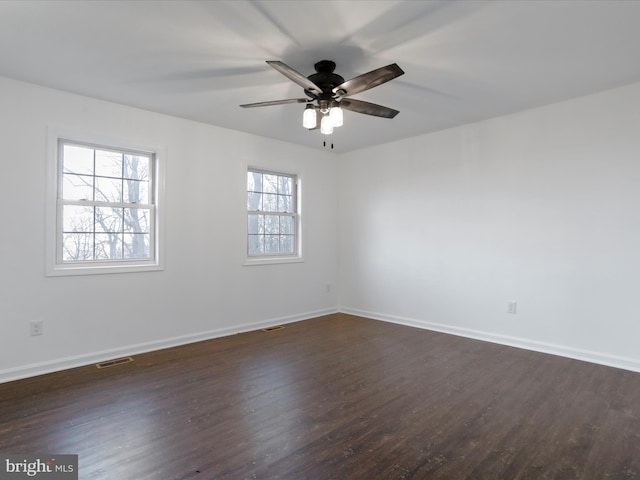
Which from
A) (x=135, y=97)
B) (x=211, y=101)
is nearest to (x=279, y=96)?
(x=211, y=101)

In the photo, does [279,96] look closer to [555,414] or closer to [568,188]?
[568,188]

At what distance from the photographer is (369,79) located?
89.8 inches

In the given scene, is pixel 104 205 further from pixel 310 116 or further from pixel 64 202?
pixel 310 116

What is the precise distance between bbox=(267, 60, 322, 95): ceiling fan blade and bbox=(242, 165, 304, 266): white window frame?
2.14 metres

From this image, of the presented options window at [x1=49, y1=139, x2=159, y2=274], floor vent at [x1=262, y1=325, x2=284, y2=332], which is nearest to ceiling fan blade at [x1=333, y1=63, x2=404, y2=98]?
window at [x1=49, y1=139, x2=159, y2=274]

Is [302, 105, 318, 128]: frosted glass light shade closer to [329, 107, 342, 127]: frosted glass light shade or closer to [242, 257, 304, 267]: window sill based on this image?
[329, 107, 342, 127]: frosted glass light shade

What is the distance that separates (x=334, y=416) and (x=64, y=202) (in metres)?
3.03

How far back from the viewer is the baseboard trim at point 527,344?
10.3 ft

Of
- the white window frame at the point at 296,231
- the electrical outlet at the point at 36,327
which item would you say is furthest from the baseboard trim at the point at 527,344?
A: the electrical outlet at the point at 36,327

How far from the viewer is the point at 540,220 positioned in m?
3.61

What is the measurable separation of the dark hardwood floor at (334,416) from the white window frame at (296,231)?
1.36 meters

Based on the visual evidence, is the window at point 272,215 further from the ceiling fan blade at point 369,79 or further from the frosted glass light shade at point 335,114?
the ceiling fan blade at point 369,79

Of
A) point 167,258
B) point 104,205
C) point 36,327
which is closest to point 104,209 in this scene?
point 104,205

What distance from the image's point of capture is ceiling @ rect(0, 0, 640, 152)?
2.05 meters
